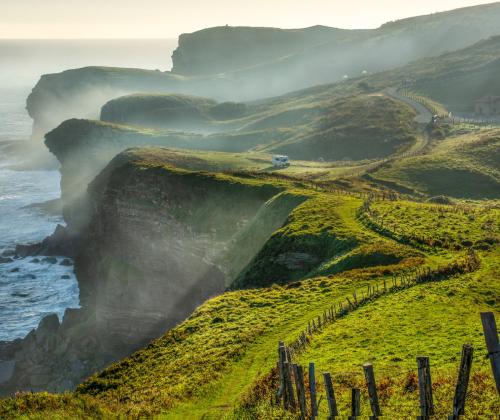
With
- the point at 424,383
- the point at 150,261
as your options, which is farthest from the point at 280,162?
the point at 424,383

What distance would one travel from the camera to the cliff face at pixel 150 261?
7419 centimetres

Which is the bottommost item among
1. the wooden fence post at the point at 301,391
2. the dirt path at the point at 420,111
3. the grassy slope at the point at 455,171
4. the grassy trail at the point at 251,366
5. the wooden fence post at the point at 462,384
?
the grassy trail at the point at 251,366

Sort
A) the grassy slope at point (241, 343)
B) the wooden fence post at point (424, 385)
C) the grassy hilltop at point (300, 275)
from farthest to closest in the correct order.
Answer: the grassy slope at point (241, 343), the grassy hilltop at point (300, 275), the wooden fence post at point (424, 385)

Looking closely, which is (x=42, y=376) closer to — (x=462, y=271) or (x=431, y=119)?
(x=462, y=271)

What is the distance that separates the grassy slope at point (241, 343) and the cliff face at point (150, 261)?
23.8m

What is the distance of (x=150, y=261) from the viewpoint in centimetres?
9088

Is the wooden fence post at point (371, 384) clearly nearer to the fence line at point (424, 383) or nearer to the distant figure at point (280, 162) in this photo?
the fence line at point (424, 383)

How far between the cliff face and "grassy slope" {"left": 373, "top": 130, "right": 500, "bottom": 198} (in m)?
33.7

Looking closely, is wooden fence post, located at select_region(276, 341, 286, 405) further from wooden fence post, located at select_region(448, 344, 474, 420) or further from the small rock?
the small rock

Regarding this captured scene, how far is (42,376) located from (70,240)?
56.8 m

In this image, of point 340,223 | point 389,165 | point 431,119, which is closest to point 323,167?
point 389,165

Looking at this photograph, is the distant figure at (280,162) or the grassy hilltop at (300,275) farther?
the distant figure at (280,162)

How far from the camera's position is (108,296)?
91250 millimetres

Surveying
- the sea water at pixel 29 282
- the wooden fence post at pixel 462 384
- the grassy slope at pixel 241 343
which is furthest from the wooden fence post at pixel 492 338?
the sea water at pixel 29 282
